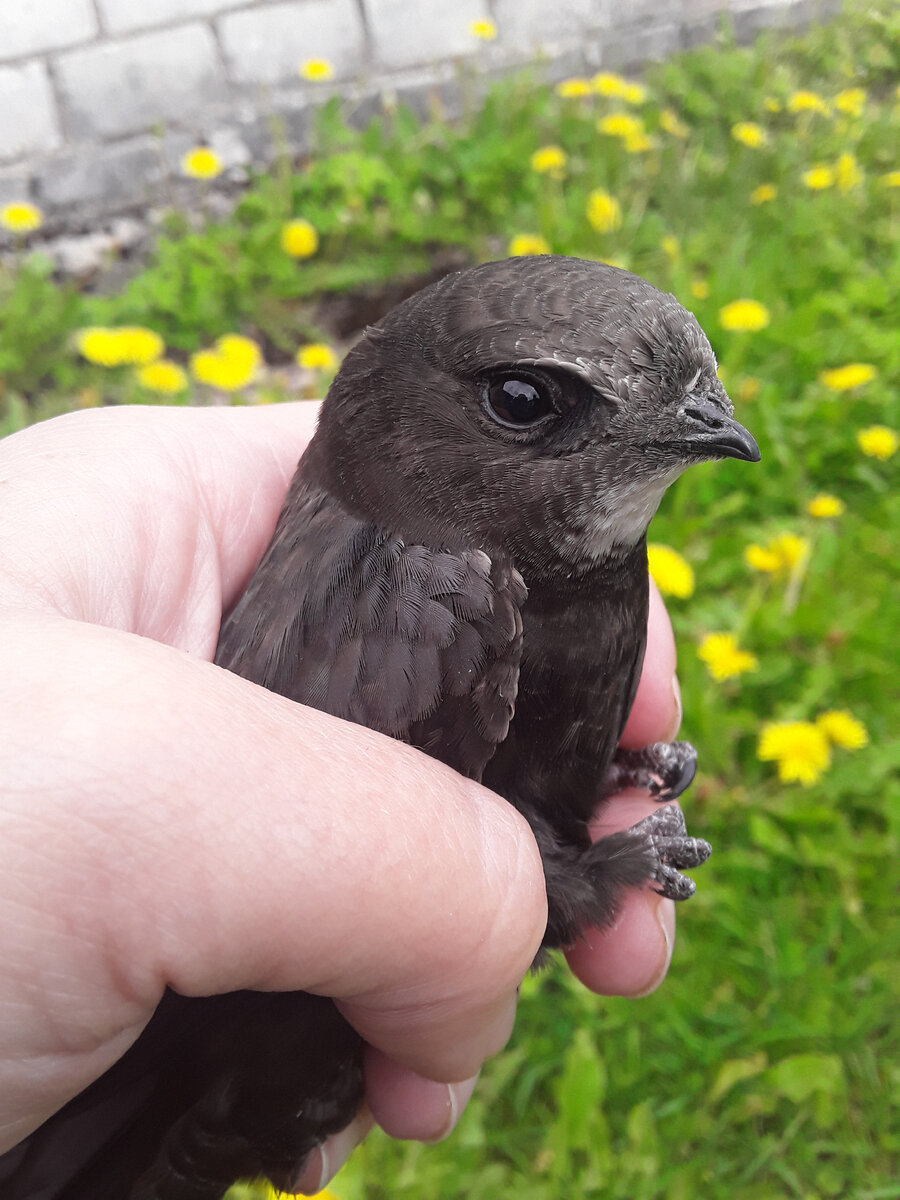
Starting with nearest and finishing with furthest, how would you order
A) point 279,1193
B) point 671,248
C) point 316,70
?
point 279,1193 < point 671,248 < point 316,70

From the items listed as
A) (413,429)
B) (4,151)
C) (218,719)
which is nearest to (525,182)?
(4,151)

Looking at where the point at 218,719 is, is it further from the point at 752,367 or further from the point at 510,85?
the point at 510,85

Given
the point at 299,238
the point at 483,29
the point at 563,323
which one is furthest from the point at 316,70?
the point at 563,323

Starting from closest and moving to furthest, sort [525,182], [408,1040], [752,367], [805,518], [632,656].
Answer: [408,1040], [632,656], [805,518], [752,367], [525,182]

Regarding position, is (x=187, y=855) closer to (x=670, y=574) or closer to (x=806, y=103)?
(x=670, y=574)

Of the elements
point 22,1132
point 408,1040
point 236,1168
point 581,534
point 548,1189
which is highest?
point 581,534

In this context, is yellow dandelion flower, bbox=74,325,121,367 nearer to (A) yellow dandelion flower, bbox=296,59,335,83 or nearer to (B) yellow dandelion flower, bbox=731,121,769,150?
(A) yellow dandelion flower, bbox=296,59,335,83

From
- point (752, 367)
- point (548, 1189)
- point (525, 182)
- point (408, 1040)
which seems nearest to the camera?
point (408, 1040)
